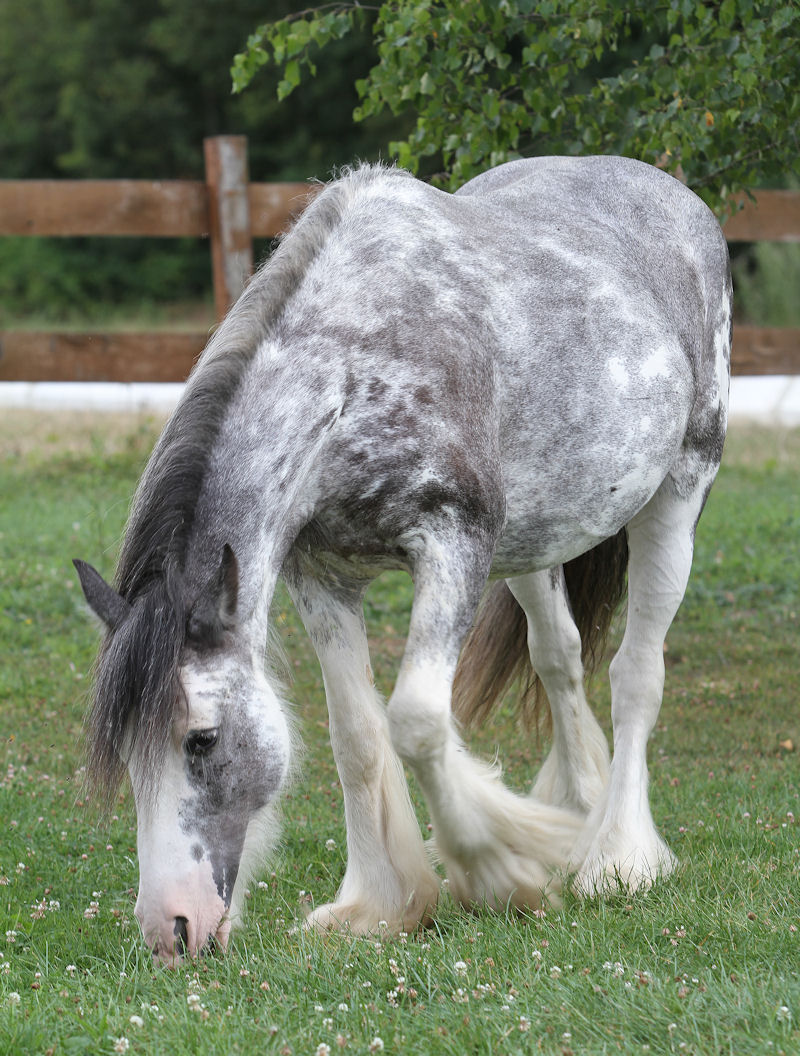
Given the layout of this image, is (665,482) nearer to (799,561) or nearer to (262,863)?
(262,863)

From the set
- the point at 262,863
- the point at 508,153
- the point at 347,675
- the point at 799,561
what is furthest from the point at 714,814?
the point at 799,561

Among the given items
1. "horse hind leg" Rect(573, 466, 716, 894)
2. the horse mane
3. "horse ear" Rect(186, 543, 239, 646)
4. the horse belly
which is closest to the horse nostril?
the horse mane

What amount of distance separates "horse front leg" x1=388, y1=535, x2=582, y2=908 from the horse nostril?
68 centimetres

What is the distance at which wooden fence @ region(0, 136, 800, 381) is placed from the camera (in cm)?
962

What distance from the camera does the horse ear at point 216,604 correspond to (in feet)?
9.95

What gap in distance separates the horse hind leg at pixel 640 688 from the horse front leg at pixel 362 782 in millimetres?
480

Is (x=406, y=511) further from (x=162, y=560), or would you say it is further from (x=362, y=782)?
(x=362, y=782)

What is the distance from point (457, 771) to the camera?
11.7 ft

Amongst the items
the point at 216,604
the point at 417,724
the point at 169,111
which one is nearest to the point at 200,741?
the point at 216,604

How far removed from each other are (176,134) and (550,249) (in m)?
23.1

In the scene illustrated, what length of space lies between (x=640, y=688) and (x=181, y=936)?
72.3 inches

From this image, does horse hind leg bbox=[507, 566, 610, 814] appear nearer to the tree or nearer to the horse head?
the horse head

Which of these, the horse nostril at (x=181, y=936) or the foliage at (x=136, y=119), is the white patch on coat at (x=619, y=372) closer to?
the horse nostril at (x=181, y=936)

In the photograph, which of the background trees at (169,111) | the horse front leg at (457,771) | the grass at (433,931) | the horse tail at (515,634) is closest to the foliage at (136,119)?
the background trees at (169,111)
